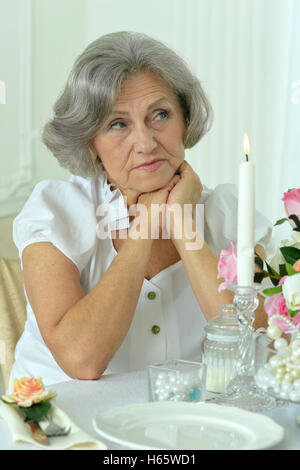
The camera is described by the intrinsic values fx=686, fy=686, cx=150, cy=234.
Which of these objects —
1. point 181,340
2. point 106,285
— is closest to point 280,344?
point 106,285

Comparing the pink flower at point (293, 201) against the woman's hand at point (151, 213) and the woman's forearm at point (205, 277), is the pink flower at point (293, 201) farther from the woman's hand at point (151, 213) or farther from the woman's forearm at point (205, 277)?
the woman's hand at point (151, 213)

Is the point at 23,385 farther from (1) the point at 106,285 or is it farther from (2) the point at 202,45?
(2) the point at 202,45

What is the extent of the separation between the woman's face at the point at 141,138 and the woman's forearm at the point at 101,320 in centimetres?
23

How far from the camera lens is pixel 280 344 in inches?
36.9

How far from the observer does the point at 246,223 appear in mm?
946

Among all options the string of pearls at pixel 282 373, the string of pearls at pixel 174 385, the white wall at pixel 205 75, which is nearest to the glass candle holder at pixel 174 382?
the string of pearls at pixel 174 385

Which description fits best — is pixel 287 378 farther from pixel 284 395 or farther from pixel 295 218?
pixel 295 218

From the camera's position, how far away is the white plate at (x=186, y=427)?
85cm

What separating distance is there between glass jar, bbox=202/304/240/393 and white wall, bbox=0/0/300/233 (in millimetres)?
2025

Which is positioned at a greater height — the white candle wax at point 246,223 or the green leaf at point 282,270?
the white candle wax at point 246,223

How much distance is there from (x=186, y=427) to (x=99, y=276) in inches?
32.4

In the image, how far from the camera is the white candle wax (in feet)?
3.07

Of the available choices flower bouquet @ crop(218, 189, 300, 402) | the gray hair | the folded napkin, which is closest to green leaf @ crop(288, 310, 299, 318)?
flower bouquet @ crop(218, 189, 300, 402)

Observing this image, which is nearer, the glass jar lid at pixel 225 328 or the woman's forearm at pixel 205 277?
the glass jar lid at pixel 225 328
